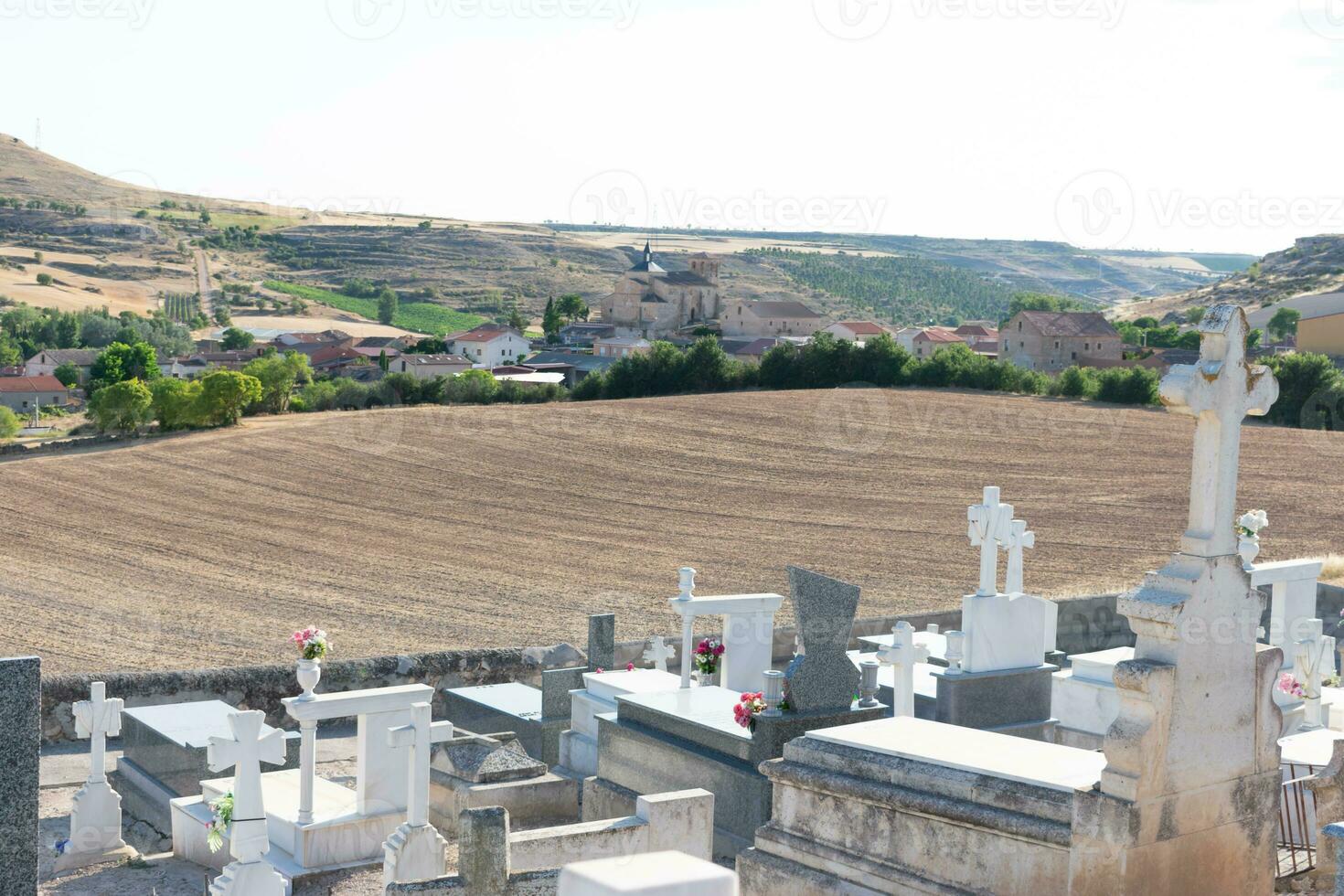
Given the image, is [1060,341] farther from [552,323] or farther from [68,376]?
[68,376]

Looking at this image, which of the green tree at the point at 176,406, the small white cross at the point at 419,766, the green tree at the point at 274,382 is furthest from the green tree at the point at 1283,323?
the small white cross at the point at 419,766

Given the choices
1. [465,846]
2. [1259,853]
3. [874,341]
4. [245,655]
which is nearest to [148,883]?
[465,846]

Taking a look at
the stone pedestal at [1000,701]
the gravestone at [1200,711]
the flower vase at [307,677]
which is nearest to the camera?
the gravestone at [1200,711]

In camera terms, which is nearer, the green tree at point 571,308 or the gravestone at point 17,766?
the gravestone at point 17,766

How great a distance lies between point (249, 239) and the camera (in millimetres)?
190375

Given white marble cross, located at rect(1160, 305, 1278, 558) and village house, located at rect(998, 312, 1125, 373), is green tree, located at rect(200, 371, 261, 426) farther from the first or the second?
white marble cross, located at rect(1160, 305, 1278, 558)

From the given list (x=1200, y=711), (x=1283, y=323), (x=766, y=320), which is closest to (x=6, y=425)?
(x=1200, y=711)

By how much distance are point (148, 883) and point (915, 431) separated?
39.0m

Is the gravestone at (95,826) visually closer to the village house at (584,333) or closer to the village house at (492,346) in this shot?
the village house at (492,346)

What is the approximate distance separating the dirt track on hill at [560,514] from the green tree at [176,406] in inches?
87.0

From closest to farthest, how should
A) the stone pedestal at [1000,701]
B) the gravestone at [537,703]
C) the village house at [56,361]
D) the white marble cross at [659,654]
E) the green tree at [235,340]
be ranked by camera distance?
the stone pedestal at [1000,701]
the gravestone at [537,703]
the white marble cross at [659,654]
the village house at [56,361]
the green tree at [235,340]

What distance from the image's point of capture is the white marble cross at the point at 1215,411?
20.7ft

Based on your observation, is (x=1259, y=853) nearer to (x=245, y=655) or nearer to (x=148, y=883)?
(x=148, y=883)

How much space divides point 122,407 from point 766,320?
255 ft
